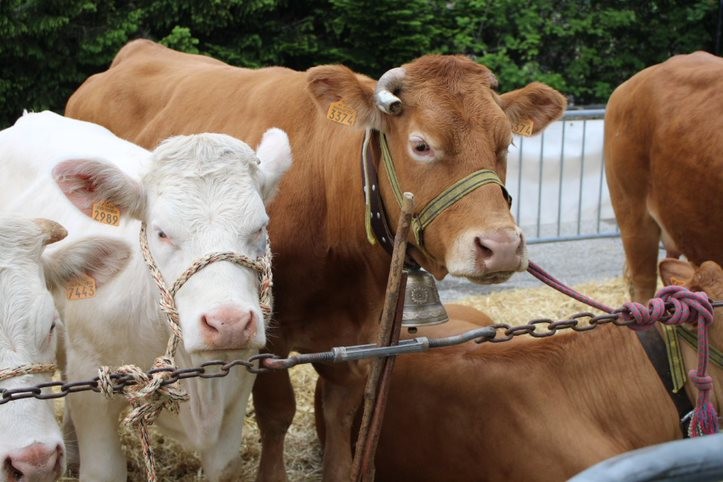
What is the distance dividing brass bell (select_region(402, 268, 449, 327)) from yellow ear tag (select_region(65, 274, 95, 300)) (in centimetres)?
112

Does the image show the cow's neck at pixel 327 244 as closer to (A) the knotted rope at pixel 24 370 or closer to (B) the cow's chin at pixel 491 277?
(B) the cow's chin at pixel 491 277

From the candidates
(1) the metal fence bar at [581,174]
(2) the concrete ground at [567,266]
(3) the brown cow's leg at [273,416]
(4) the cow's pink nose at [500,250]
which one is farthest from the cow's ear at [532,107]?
(1) the metal fence bar at [581,174]

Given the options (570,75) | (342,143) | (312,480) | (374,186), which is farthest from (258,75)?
(570,75)

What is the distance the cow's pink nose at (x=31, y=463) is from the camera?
248 centimetres

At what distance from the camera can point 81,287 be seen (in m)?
3.08

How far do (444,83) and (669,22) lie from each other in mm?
13323

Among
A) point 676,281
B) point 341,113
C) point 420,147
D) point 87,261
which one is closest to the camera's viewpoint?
point 87,261

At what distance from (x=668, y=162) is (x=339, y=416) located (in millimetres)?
2589

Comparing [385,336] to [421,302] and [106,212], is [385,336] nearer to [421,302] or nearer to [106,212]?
[421,302]

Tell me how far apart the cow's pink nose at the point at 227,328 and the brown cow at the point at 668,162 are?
344 cm

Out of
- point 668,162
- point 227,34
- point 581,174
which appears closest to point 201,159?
point 668,162

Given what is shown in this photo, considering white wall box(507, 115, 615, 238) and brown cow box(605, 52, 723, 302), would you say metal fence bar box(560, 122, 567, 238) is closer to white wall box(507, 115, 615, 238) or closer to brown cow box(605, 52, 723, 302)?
white wall box(507, 115, 615, 238)

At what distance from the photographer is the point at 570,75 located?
14734 millimetres

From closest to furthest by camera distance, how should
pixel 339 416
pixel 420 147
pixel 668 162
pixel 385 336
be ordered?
pixel 385 336 < pixel 420 147 < pixel 339 416 < pixel 668 162
